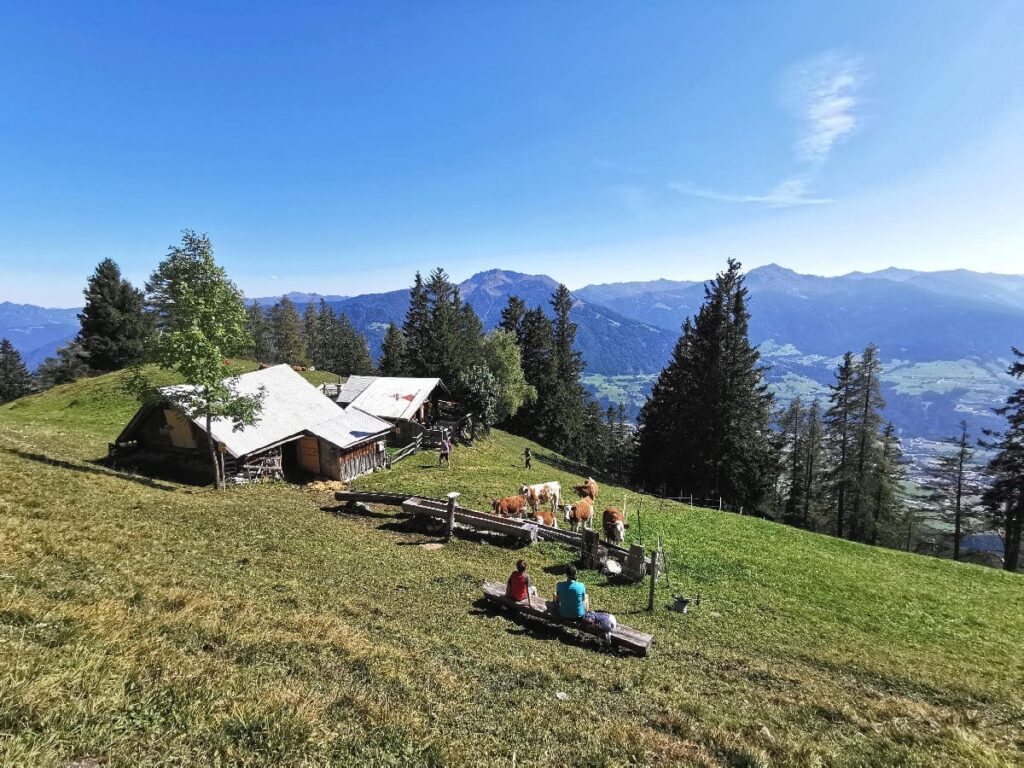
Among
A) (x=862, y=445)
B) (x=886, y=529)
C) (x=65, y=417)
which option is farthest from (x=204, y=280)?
(x=886, y=529)

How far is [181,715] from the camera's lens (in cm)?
668

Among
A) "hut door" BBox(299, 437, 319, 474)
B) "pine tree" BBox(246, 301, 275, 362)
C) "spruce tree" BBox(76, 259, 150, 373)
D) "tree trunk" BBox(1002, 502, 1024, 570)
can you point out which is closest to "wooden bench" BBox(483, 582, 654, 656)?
"hut door" BBox(299, 437, 319, 474)

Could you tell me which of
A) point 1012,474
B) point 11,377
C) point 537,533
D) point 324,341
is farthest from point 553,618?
point 11,377

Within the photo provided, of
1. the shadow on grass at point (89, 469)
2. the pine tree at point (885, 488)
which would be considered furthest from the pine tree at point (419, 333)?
the pine tree at point (885, 488)

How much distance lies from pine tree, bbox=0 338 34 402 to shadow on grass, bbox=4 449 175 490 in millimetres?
91429

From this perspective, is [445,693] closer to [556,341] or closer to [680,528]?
[680,528]

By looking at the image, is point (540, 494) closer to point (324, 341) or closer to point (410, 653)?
point (410, 653)

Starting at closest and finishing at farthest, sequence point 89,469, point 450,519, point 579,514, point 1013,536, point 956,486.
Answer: point 450,519 → point 579,514 → point 89,469 → point 1013,536 → point 956,486

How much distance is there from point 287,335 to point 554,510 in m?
102

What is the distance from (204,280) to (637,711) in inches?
1033

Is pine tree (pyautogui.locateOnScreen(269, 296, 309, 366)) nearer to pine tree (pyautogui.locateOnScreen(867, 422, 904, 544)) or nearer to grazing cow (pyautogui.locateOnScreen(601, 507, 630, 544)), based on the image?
grazing cow (pyautogui.locateOnScreen(601, 507, 630, 544))

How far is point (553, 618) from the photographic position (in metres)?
13.6

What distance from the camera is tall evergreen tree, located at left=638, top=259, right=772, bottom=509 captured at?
4850cm

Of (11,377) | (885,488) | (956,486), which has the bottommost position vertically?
(885,488)
